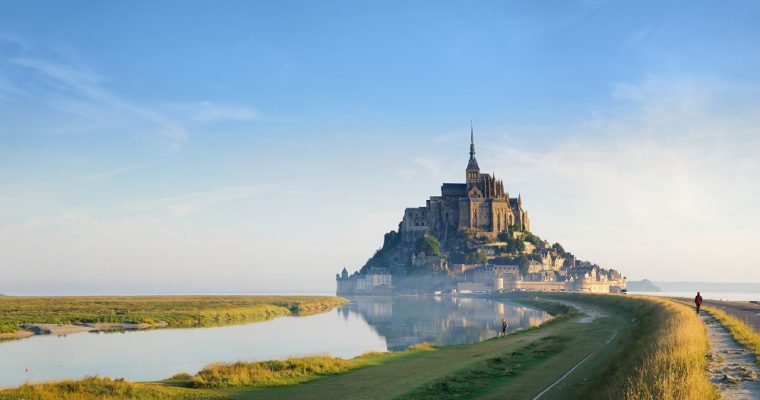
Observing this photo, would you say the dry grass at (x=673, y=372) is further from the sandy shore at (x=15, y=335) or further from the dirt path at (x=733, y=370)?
the sandy shore at (x=15, y=335)

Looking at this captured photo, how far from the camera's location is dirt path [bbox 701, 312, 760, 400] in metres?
18.6

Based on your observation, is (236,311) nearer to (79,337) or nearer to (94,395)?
(79,337)

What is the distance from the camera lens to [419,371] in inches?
1400

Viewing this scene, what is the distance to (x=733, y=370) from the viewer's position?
2180 centimetres

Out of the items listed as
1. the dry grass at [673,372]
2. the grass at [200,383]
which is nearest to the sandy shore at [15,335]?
the grass at [200,383]

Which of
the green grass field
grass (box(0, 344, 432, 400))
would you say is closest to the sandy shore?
the green grass field

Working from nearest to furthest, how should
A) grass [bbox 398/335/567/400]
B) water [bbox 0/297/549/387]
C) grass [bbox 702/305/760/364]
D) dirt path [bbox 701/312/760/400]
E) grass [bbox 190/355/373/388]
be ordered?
dirt path [bbox 701/312/760/400], grass [bbox 702/305/760/364], grass [bbox 398/335/567/400], grass [bbox 190/355/373/388], water [bbox 0/297/549/387]

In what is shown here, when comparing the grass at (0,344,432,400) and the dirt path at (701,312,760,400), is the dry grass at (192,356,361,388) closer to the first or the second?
the grass at (0,344,432,400)

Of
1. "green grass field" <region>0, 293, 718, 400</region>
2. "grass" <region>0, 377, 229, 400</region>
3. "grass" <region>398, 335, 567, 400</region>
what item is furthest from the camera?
"grass" <region>398, 335, 567, 400</region>

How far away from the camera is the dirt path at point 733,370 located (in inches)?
732

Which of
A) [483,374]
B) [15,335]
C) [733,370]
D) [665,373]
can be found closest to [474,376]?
[483,374]

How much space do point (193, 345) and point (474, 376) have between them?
33.0 meters

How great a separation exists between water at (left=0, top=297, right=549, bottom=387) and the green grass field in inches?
364

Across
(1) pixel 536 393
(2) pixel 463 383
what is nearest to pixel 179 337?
(2) pixel 463 383
